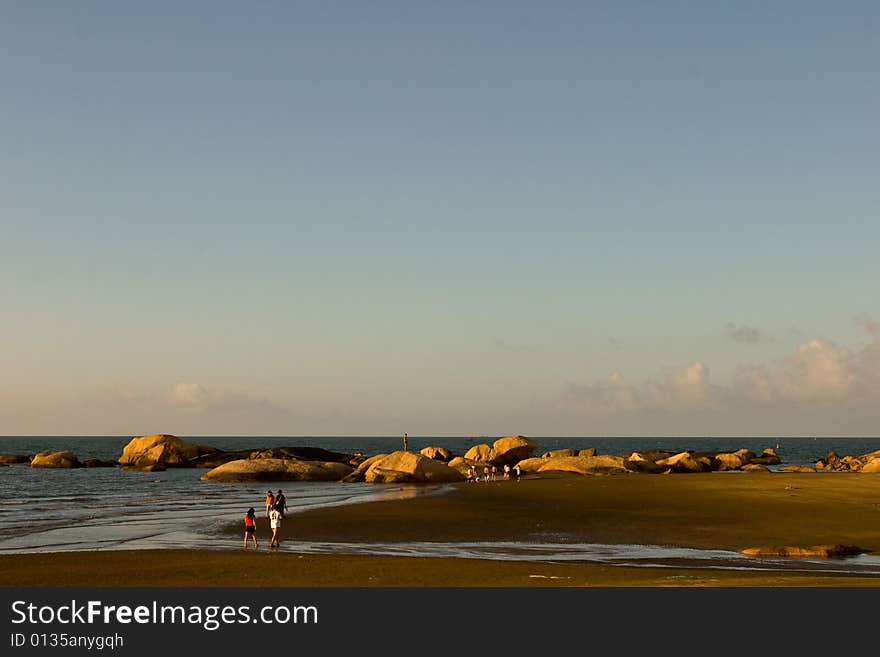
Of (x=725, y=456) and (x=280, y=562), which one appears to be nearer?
(x=280, y=562)

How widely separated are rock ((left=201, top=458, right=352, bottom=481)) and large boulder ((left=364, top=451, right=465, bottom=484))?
6768mm

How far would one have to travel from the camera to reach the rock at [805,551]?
2773cm

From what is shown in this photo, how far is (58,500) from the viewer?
58.5 m

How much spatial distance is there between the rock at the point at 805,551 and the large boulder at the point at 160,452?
295 ft

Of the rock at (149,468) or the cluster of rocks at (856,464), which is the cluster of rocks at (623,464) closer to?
the cluster of rocks at (856,464)

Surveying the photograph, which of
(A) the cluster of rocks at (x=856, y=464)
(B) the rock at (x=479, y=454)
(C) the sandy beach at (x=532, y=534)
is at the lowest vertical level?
Answer: (A) the cluster of rocks at (x=856, y=464)

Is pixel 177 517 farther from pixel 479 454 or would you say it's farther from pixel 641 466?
pixel 479 454

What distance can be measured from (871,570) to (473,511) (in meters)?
22.9

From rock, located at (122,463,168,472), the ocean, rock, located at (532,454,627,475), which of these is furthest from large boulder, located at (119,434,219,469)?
rock, located at (532,454,627,475)

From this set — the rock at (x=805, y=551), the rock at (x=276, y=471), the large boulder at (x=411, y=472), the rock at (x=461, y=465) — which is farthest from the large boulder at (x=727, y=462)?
the rock at (x=805, y=551)

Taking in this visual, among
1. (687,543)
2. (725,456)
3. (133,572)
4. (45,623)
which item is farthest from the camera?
(725,456)

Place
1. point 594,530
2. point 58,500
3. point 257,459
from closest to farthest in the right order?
point 594,530 < point 58,500 < point 257,459

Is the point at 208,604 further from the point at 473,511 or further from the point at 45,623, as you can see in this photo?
the point at 473,511

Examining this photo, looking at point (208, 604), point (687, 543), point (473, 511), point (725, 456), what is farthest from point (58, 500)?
point (725, 456)
